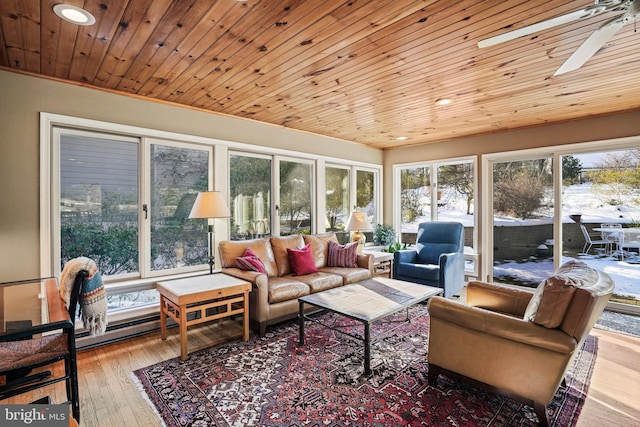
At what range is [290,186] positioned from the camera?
4.85 metres

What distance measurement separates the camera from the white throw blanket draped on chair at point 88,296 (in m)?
2.02

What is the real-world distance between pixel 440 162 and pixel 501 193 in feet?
3.64

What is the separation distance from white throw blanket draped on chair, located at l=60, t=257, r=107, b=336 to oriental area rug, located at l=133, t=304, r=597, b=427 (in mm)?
627

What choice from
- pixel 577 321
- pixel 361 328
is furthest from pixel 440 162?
pixel 577 321

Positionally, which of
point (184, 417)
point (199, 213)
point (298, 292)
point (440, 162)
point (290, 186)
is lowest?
point (184, 417)

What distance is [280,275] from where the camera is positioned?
3.97 meters

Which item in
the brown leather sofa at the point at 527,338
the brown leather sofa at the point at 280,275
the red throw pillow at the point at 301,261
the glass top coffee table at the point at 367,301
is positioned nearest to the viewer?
the brown leather sofa at the point at 527,338

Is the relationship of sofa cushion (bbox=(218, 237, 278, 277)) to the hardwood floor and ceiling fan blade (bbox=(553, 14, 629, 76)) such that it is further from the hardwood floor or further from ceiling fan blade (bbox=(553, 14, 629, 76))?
ceiling fan blade (bbox=(553, 14, 629, 76))

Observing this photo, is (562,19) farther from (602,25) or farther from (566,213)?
(566,213)

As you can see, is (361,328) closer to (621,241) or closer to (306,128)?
(306,128)

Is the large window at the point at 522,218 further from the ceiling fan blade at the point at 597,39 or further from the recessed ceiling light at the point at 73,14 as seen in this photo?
the recessed ceiling light at the point at 73,14

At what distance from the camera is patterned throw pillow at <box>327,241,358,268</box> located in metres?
4.39

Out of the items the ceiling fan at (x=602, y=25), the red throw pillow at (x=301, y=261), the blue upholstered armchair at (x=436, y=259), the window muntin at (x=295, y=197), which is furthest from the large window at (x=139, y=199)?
the ceiling fan at (x=602, y=25)

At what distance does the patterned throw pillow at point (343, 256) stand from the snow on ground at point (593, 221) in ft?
7.99
